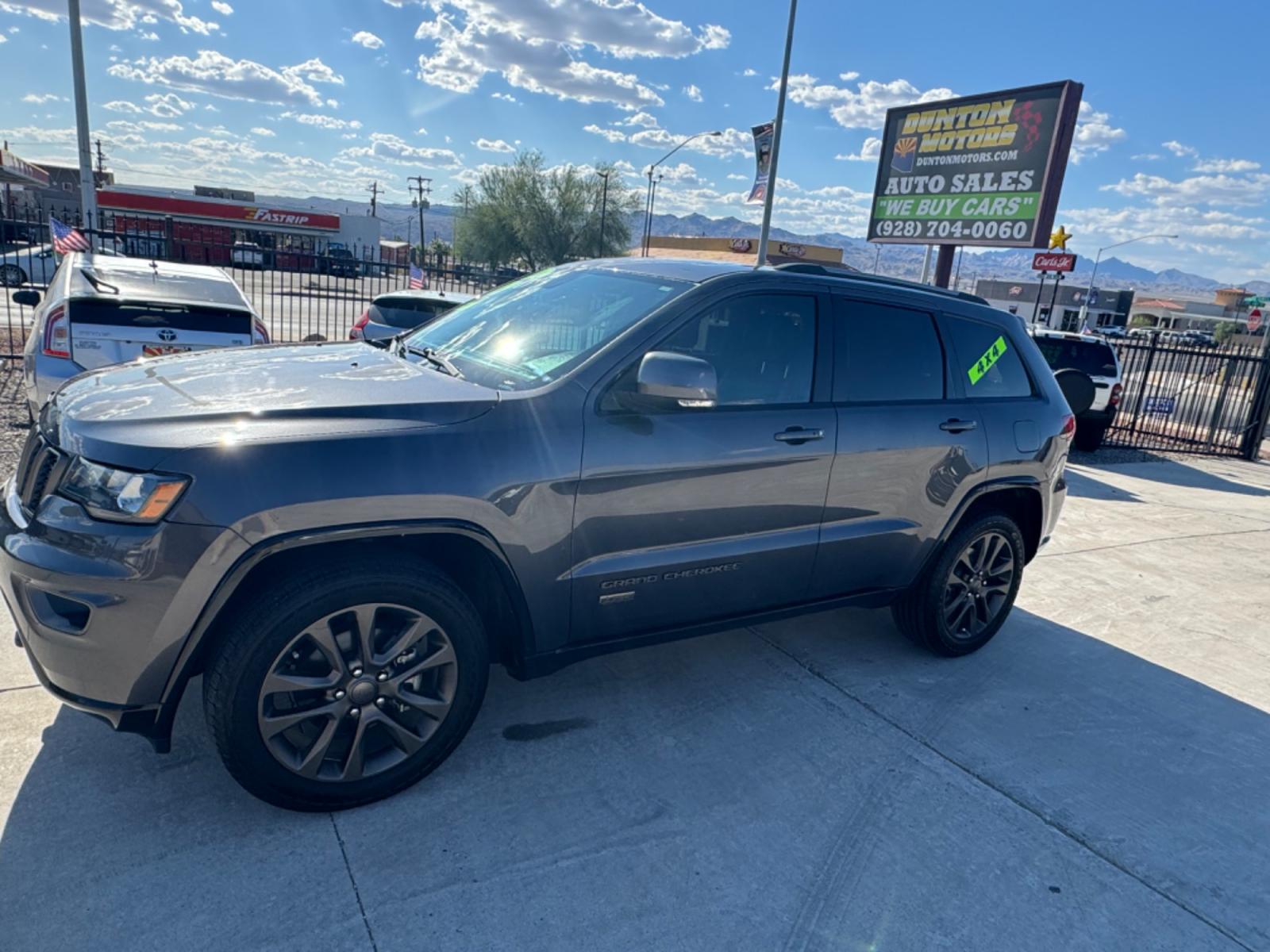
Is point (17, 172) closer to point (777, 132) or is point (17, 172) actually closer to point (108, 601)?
point (777, 132)

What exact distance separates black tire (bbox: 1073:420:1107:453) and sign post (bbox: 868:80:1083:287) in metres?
3.11

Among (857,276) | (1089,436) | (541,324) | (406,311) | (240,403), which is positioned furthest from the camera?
(1089,436)

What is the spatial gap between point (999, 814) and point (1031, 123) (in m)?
12.4

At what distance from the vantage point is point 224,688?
237 centimetres

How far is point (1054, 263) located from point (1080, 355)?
16.2 metres

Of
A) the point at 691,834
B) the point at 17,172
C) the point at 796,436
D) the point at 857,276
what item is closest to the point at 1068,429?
the point at 857,276

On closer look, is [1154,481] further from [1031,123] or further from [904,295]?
[904,295]

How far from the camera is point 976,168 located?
43.5 ft

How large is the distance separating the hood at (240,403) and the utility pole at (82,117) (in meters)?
13.1

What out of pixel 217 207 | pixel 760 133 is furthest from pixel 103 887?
pixel 217 207

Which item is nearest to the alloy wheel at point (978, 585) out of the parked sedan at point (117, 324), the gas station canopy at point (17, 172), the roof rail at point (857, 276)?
the roof rail at point (857, 276)

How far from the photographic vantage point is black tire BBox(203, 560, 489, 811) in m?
2.38

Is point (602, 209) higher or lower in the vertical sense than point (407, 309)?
higher

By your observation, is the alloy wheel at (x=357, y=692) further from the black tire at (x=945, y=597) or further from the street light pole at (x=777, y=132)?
the street light pole at (x=777, y=132)
